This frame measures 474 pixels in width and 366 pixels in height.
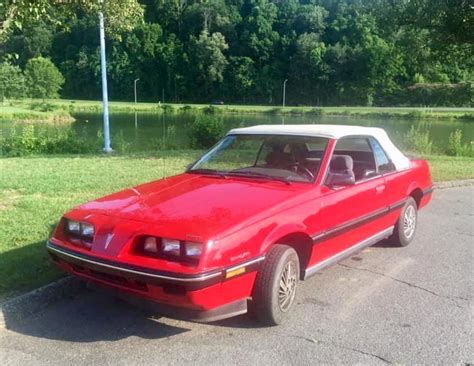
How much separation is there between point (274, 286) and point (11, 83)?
8483 cm

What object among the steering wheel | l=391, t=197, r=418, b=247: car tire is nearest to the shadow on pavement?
the steering wheel

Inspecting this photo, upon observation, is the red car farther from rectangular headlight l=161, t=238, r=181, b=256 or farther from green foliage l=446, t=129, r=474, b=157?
green foliage l=446, t=129, r=474, b=157

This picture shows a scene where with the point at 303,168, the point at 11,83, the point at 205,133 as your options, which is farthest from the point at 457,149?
the point at 11,83

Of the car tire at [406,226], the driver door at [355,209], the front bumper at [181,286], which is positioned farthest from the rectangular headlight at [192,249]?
the car tire at [406,226]

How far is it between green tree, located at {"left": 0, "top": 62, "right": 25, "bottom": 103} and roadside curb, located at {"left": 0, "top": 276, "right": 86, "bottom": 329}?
7405 cm

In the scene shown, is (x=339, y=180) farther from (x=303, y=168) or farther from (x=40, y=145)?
(x=40, y=145)

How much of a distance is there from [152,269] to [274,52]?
129 meters

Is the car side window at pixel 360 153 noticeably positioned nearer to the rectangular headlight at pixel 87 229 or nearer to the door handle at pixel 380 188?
the door handle at pixel 380 188

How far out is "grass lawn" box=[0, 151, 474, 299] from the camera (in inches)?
189

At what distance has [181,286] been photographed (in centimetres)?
340

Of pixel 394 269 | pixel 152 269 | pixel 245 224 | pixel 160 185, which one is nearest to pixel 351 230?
pixel 394 269

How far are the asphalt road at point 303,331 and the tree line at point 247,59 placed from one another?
97.6 meters

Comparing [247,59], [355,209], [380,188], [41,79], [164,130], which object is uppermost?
[247,59]

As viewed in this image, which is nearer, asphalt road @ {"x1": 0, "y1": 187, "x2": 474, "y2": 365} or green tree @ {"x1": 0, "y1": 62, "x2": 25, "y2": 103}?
asphalt road @ {"x1": 0, "y1": 187, "x2": 474, "y2": 365}
